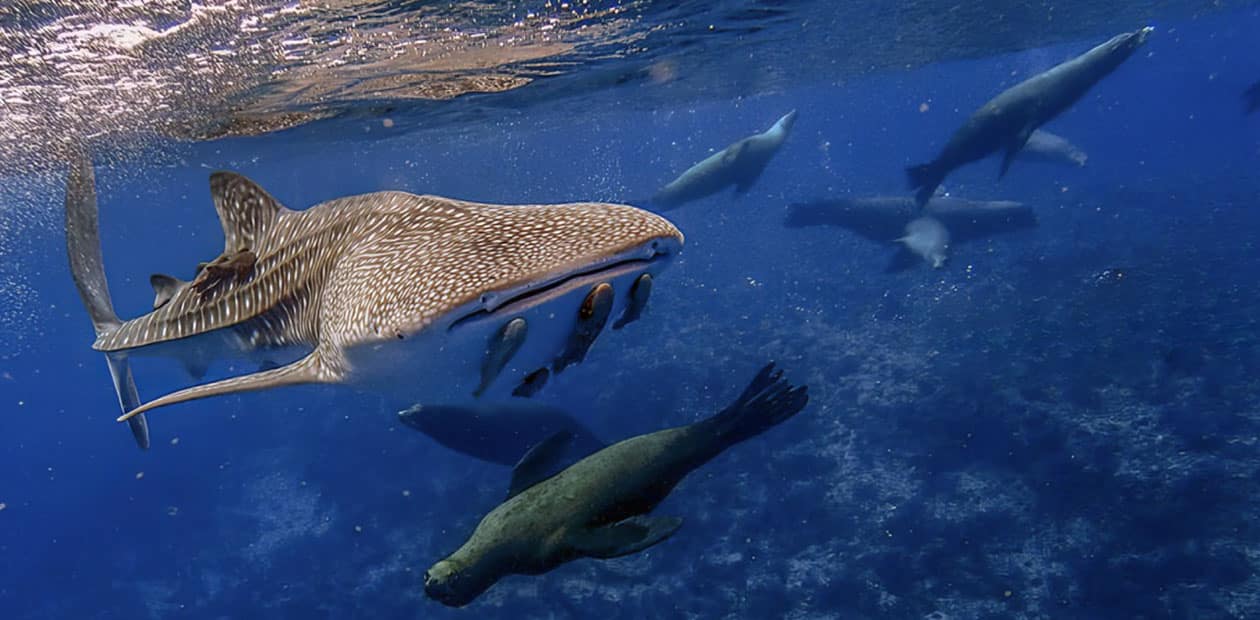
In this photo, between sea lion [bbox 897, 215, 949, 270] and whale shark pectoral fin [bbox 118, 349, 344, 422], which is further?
sea lion [bbox 897, 215, 949, 270]

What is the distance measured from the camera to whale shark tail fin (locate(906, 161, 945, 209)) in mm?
12820

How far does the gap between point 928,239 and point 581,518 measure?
45.7ft

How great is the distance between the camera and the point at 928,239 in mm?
14875

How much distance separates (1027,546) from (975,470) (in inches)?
58.1

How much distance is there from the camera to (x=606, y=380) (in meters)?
14.9

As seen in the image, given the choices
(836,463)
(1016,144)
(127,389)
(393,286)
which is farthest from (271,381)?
(1016,144)

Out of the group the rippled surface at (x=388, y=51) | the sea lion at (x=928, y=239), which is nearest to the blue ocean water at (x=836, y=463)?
the sea lion at (x=928, y=239)

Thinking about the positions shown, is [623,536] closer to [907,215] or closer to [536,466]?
[536,466]

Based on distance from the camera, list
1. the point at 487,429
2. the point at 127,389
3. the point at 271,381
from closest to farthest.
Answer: the point at 271,381, the point at 127,389, the point at 487,429

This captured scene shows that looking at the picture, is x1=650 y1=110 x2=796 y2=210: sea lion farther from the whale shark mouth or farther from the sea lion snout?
the sea lion snout

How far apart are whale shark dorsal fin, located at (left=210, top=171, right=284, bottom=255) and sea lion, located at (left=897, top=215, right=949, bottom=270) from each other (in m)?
13.4

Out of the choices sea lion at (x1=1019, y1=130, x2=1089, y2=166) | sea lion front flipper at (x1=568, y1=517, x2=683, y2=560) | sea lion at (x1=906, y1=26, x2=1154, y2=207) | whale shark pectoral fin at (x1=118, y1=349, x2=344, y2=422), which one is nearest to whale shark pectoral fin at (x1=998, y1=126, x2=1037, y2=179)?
sea lion at (x1=906, y1=26, x2=1154, y2=207)

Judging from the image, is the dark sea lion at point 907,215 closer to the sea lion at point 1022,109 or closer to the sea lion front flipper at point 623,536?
the sea lion at point 1022,109

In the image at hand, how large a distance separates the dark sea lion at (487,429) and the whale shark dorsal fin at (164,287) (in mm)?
2752
